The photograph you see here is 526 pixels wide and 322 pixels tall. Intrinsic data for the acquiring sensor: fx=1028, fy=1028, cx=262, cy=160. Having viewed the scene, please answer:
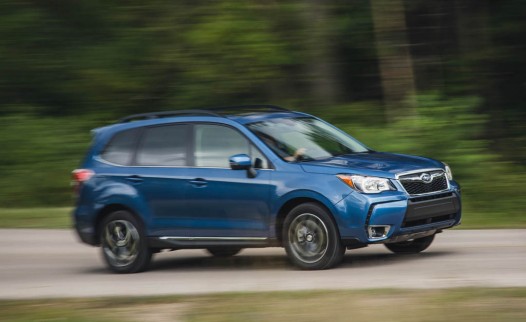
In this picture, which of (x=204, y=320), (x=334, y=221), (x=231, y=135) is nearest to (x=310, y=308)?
(x=204, y=320)

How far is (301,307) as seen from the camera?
7832mm

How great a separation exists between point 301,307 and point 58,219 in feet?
33.4

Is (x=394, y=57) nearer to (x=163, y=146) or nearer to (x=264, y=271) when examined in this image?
(x=163, y=146)

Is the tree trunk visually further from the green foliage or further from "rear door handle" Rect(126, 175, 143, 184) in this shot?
"rear door handle" Rect(126, 175, 143, 184)

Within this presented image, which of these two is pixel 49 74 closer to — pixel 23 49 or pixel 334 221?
pixel 23 49

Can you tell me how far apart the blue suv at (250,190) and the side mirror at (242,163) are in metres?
0.01

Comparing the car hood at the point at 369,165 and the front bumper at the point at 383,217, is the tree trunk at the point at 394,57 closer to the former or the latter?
the car hood at the point at 369,165

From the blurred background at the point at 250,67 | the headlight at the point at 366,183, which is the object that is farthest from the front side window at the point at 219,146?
the blurred background at the point at 250,67

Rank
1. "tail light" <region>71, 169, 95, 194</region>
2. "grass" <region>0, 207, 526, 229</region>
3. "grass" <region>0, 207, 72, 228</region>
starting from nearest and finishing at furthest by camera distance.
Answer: "tail light" <region>71, 169, 95, 194</region>, "grass" <region>0, 207, 526, 229</region>, "grass" <region>0, 207, 72, 228</region>

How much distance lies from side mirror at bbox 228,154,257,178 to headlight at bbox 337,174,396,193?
97 centimetres

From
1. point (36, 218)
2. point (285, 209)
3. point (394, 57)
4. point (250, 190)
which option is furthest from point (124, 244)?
point (394, 57)

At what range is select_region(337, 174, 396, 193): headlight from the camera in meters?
9.88

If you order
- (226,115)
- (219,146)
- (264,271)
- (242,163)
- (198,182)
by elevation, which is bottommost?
(264,271)

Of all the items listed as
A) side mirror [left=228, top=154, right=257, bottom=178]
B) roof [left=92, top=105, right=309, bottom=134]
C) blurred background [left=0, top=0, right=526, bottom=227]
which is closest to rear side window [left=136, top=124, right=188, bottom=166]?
roof [left=92, top=105, right=309, bottom=134]
